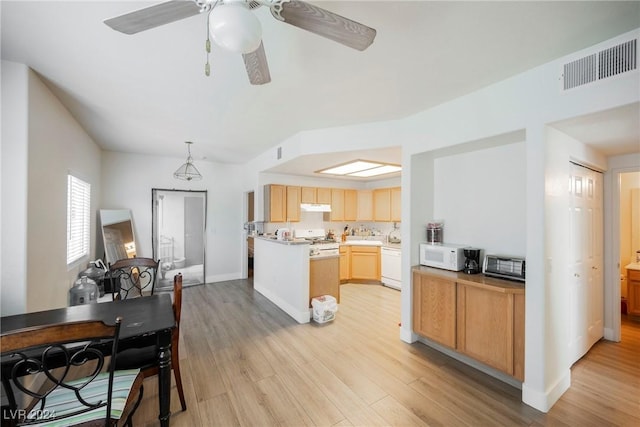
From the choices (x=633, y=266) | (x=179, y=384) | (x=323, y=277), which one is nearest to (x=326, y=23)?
(x=179, y=384)

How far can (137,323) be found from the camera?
5.80ft

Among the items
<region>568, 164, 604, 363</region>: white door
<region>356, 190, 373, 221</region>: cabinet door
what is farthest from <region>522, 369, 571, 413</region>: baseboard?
<region>356, 190, 373, 221</region>: cabinet door

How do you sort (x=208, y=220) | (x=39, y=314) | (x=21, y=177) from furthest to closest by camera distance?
(x=208, y=220), (x=21, y=177), (x=39, y=314)

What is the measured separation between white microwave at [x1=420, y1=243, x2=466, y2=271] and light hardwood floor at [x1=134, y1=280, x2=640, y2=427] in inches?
37.3

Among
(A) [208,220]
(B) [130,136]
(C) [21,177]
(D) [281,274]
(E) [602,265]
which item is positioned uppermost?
(B) [130,136]

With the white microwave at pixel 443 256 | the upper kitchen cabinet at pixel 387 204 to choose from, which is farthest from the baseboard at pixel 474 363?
the upper kitchen cabinet at pixel 387 204

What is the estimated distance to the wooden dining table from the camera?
5.47ft

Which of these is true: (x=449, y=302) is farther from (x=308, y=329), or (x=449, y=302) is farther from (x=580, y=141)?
(x=580, y=141)

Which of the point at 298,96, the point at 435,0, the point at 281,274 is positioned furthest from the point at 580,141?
the point at 281,274

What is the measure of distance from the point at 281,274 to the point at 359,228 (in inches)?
116

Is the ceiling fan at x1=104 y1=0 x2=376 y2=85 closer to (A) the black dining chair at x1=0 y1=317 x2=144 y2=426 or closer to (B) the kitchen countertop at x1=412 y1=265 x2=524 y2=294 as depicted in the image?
(A) the black dining chair at x1=0 y1=317 x2=144 y2=426

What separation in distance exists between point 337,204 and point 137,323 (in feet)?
15.3

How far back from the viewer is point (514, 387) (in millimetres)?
2277

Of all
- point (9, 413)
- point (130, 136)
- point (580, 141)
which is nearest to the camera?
point (9, 413)
